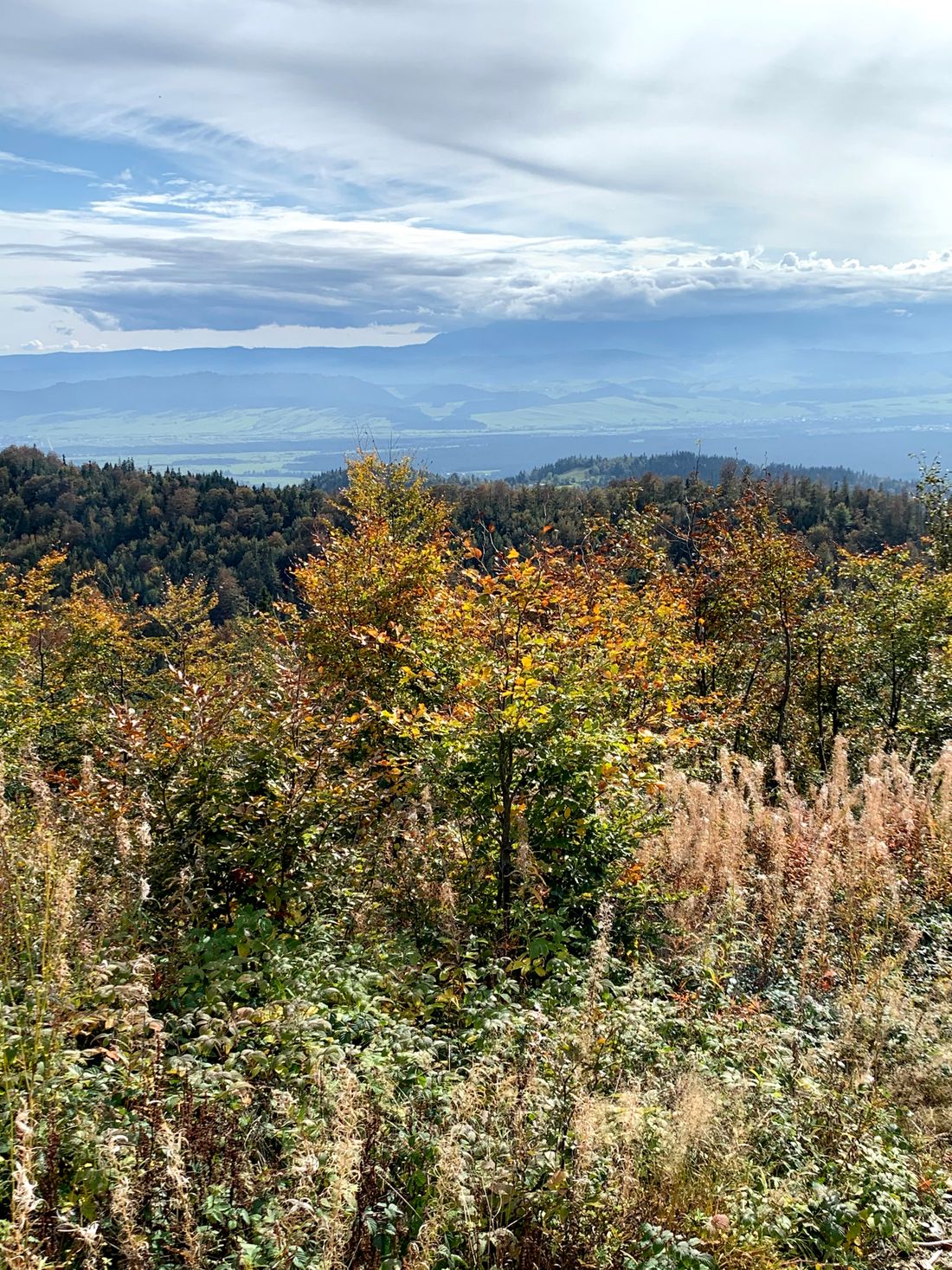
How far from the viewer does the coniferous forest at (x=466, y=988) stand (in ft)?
9.29

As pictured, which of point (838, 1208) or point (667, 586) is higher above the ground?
point (667, 586)

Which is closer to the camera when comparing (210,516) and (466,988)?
(466,988)

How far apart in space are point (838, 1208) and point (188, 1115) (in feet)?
8.69

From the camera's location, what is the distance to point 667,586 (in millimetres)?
16906

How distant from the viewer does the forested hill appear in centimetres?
9094

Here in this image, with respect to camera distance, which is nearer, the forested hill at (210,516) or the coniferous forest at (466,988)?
the coniferous forest at (466,988)

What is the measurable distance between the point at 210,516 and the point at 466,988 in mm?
124963

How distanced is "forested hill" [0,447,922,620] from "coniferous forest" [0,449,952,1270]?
71.6 m

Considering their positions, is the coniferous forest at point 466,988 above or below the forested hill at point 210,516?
below

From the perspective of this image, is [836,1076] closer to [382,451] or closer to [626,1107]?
[626,1107]

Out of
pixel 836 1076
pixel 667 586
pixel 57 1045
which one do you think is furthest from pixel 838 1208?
pixel 667 586

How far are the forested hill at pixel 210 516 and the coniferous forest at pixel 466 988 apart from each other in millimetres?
71582

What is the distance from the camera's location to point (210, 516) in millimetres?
120625

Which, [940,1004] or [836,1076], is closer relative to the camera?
[836,1076]
